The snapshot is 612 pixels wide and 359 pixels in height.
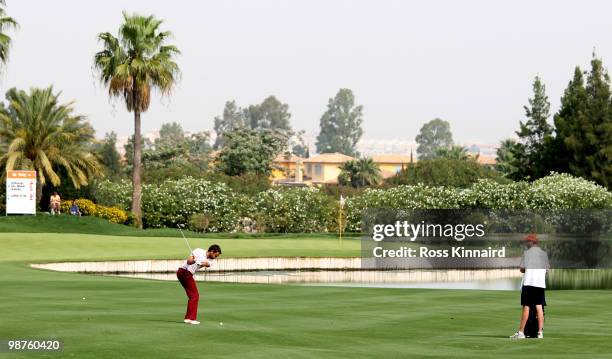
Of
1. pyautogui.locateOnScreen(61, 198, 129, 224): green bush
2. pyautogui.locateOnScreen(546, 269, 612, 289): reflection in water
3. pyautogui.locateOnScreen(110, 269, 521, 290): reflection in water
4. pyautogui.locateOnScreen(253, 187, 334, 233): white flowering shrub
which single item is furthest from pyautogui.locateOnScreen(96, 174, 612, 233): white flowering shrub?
pyautogui.locateOnScreen(110, 269, 521, 290): reflection in water

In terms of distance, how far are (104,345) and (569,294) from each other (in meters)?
19.6

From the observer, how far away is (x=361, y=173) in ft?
558

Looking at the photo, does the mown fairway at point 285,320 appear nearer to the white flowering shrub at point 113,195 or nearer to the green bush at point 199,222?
the green bush at point 199,222

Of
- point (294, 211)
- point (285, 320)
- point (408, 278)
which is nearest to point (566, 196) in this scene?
point (294, 211)

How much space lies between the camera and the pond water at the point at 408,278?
4472cm

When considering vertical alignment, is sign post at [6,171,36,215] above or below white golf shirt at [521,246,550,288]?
above

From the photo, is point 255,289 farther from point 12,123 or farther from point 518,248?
point 12,123

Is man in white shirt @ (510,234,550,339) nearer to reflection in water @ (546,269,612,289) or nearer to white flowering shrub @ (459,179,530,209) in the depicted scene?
reflection in water @ (546,269,612,289)

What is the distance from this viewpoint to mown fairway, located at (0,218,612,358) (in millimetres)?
18984

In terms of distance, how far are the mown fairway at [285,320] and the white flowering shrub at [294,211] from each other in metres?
42.2

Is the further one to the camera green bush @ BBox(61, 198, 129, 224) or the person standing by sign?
green bush @ BBox(61, 198, 129, 224)

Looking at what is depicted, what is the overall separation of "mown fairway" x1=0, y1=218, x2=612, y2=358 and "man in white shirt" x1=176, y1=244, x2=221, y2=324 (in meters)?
0.37

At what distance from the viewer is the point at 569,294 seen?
34250 mm

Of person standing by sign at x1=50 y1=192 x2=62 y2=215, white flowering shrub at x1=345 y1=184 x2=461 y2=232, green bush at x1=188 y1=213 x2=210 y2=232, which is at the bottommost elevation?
green bush at x1=188 y1=213 x2=210 y2=232
